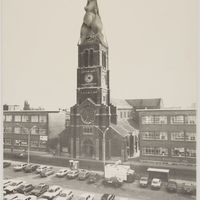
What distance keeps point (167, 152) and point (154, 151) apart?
1.03 ft

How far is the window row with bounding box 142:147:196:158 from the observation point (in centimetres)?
622

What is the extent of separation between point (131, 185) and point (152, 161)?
77 centimetres

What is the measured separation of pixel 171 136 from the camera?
6703 mm

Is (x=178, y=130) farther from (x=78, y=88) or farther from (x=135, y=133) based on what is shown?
(x=78, y=88)

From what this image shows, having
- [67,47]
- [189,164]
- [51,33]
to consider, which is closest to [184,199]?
[189,164]

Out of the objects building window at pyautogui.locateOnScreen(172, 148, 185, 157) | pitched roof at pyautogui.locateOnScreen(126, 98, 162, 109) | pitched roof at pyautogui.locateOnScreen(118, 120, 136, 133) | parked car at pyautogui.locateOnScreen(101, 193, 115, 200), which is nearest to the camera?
building window at pyautogui.locateOnScreen(172, 148, 185, 157)

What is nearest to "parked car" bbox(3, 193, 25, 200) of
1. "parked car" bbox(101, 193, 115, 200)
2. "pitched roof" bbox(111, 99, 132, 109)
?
"parked car" bbox(101, 193, 115, 200)

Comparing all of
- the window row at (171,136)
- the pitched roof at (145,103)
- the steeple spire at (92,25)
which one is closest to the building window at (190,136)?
the window row at (171,136)

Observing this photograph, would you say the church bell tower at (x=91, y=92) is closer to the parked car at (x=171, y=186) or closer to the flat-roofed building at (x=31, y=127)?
the flat-roofed building at (x=31, y=127)

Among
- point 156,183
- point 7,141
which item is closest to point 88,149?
point 156,183

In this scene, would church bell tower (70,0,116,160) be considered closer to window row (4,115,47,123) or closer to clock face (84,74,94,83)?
clock face (84,74,94,83)

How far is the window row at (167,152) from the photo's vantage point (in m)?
6.22

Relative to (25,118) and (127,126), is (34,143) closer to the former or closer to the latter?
(25,118)

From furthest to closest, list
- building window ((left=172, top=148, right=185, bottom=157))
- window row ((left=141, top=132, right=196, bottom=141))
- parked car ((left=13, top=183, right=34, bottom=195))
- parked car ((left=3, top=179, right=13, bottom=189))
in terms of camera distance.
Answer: parked car ((left=3, top=179, right=13, bottom=189))
parked car ((left=13, top=183, right=34, bottom=195))
building window ((left=172, top=148, right=185, bottom=157))
window row ((left=141, top=132, right=196, bottom=141))
